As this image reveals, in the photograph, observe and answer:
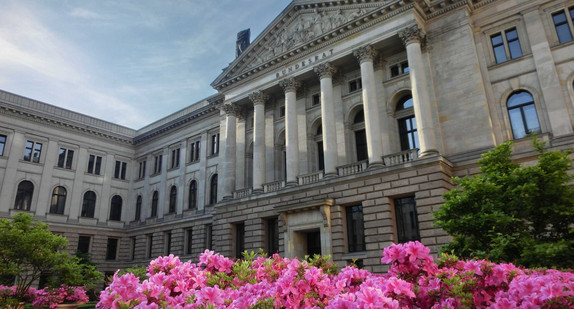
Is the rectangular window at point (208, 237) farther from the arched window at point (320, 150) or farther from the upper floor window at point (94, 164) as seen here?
the upper floor window at point (94, 164)

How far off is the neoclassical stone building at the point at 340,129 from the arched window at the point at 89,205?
12.7 inches

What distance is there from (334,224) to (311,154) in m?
7.30

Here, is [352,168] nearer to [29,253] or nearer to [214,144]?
[214,144]

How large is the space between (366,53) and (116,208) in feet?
119

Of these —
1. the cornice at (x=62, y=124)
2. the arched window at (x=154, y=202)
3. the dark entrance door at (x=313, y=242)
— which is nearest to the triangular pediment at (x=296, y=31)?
the dark entrance door at (x=313, y=242)

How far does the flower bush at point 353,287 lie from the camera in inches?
150

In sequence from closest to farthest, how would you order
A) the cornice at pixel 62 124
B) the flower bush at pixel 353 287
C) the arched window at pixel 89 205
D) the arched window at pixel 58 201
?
1. the flower bush at pixel 353 287
2. the cornice at pixel 62 124
3. the arched window at pixel 58 201
4. the arched window at pixel 89 205

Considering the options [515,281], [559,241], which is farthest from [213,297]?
[559,241]

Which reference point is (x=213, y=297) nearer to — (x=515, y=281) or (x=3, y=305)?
(x=515, y=281)

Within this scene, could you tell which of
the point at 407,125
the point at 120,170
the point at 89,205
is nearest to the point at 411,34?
the point at 407,125

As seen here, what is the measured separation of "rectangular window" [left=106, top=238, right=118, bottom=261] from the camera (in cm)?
4473

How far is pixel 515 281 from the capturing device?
428 centimetres

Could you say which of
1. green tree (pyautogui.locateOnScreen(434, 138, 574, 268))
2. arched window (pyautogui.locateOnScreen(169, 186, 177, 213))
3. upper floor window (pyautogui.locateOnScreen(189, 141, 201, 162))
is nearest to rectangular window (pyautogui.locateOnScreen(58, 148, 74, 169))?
arched window (pyautogui.locateOnScreen(169, 186, 177, 213))

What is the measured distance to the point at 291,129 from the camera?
95.2 feet
